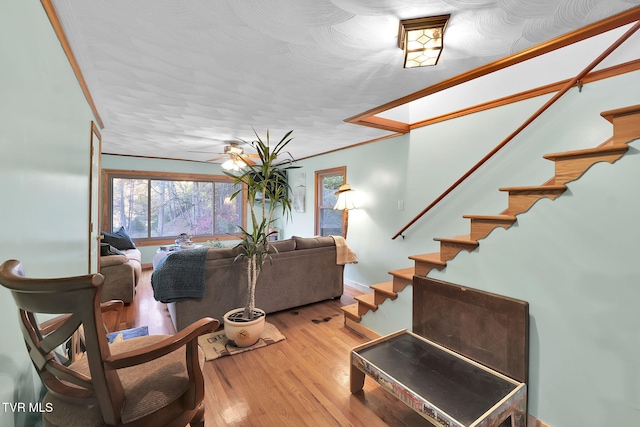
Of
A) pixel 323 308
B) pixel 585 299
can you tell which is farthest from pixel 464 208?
pixel 323 308

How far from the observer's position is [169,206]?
19.7 feet

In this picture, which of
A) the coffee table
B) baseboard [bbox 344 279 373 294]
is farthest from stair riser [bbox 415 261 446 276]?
baseboard [bbox 344 279 373 294]

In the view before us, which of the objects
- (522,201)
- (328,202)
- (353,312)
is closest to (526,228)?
(522,201)

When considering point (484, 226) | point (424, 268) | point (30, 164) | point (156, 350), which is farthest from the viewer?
point (424, 268)

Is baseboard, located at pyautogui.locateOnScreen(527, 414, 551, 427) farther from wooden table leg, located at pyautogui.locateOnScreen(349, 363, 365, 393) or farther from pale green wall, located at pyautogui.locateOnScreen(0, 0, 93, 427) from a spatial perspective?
pale green wall, located at pyautogui.locateOnScreen(0, 0, 93, 427)

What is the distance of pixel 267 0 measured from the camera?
1330 millimetres

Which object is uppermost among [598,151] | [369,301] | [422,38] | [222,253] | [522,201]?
[422,38]

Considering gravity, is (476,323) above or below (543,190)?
below

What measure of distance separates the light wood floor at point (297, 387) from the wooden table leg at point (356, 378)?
5 centimetres

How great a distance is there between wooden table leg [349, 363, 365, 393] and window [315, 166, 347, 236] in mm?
2900

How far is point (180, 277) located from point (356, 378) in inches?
71.4

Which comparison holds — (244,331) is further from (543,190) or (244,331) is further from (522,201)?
(543,190)

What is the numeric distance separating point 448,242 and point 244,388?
6.11 feet

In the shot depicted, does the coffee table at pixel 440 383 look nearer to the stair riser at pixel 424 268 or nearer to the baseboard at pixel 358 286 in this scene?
the stair riser at pixel 424 268
